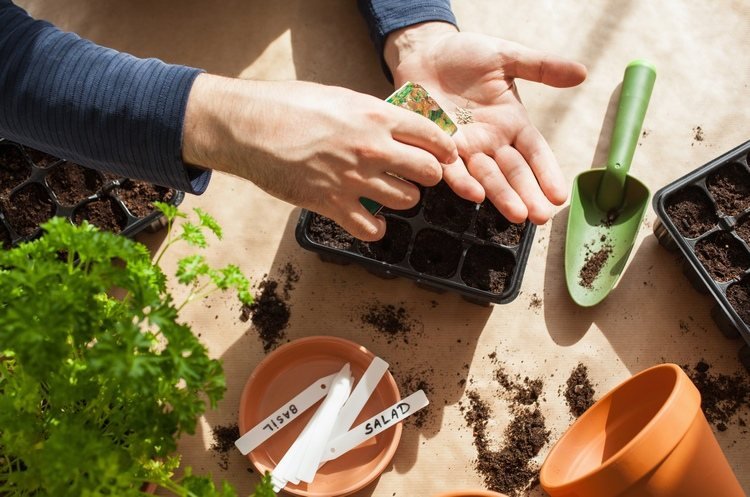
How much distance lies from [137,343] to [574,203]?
3.59 feet

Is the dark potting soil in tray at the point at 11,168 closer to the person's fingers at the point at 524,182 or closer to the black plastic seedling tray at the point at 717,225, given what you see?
the person's fingers at the point at 524,182

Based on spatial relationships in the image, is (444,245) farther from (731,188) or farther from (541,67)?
(731,188)

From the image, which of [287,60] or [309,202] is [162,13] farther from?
[309,202]

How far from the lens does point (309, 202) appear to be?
1.23 metres

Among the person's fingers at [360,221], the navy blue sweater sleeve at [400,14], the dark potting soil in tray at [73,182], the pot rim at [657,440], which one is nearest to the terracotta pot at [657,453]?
the pot rim at [657,440]

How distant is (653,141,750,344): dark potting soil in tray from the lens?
1462 millimetres

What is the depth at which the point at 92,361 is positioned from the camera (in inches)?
33.3

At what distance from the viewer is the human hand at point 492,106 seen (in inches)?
52.1

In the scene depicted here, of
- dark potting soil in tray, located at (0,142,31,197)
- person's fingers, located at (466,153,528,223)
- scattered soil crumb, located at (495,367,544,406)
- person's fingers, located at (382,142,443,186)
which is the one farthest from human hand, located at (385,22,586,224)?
dark potting soil in tray, located at (0,142,31,197)

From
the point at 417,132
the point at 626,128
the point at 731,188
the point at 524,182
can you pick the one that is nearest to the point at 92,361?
the point at 417,132

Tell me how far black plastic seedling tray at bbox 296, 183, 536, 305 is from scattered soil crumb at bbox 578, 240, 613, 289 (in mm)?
203

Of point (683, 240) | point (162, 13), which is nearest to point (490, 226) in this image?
point (683, 240)

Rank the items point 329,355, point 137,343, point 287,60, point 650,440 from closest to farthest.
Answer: point 137,343 → point 650,440 → point 329,355 → point 287,60

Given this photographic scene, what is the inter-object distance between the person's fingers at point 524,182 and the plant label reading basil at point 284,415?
58 centimetres
